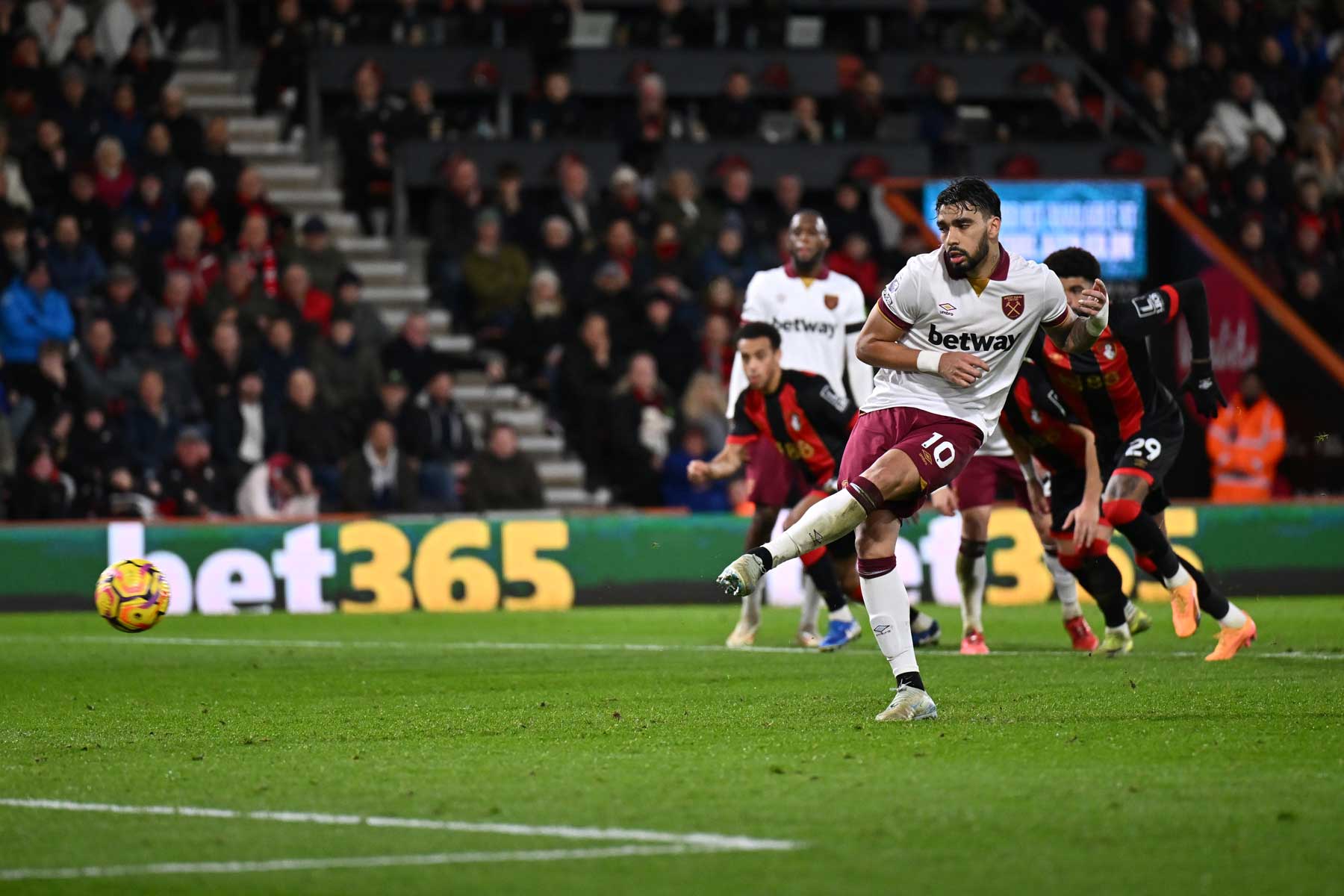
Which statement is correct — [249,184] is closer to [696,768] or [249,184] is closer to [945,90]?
[945,90]

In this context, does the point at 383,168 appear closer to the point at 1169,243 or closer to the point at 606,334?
the point at 606,334

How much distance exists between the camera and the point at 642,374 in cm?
2109

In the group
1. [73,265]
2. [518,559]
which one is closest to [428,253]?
[73,265]

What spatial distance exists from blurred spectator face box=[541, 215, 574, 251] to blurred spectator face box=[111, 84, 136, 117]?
4.46m

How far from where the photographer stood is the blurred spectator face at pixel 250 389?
19828 millimetres

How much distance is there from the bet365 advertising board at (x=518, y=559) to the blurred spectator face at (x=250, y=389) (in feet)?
6.77

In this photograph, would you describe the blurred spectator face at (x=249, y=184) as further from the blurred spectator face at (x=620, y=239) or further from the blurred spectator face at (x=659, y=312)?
the blurred spectator face at (x=659, y=312)

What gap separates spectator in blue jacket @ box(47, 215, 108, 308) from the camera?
2030 cm

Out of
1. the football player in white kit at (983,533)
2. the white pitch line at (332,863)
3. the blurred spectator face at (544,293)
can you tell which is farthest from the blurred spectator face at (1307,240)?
the white pitch line at (332,863)

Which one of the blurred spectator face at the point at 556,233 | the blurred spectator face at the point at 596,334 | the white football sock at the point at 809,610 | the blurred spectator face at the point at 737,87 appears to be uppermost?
the blurred spectator face at the point at 737,87

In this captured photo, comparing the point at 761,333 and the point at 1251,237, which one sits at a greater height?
the point at 1251,237

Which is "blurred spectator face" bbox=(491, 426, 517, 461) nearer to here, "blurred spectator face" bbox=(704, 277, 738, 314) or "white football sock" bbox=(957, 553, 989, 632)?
"blurred spectator face" bbox=(704, 277, 738, 314)

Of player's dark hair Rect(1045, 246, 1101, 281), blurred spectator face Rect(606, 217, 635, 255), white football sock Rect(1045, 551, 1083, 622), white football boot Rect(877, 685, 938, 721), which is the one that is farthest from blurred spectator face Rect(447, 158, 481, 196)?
white football boot Rect(877, 685, 938, 721)

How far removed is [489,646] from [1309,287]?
49.9 ft
